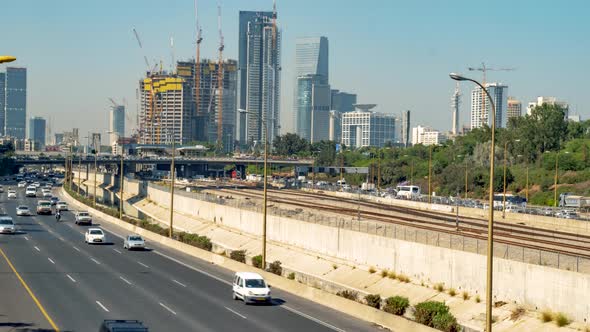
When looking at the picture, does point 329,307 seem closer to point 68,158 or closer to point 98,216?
point 98,216

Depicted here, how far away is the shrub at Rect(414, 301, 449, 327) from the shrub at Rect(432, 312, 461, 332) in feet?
2.05

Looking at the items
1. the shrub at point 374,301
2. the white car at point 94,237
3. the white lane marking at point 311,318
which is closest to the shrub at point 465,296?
the shrub at point 374,301

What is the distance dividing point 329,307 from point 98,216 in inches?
2660

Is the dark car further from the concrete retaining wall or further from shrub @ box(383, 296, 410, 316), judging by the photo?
the concrete retaining wall

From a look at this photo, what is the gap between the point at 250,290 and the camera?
1590 inches

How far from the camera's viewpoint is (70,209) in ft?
379

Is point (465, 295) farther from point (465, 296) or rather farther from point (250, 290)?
point (250, 290)

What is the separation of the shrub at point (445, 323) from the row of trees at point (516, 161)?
82096mm

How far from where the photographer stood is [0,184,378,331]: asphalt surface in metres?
33.8

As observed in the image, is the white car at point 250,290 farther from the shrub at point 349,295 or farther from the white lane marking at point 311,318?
the shrub at point 349,295

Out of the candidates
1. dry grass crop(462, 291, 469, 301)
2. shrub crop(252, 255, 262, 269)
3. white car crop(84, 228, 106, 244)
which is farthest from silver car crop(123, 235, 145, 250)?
dry grass crop(462, 291, 469, 301)

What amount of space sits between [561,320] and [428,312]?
18.5 ft

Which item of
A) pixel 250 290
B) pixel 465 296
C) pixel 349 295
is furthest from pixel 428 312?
pixel 250 290

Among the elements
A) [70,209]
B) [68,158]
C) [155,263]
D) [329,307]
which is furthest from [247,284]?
[68,158]
